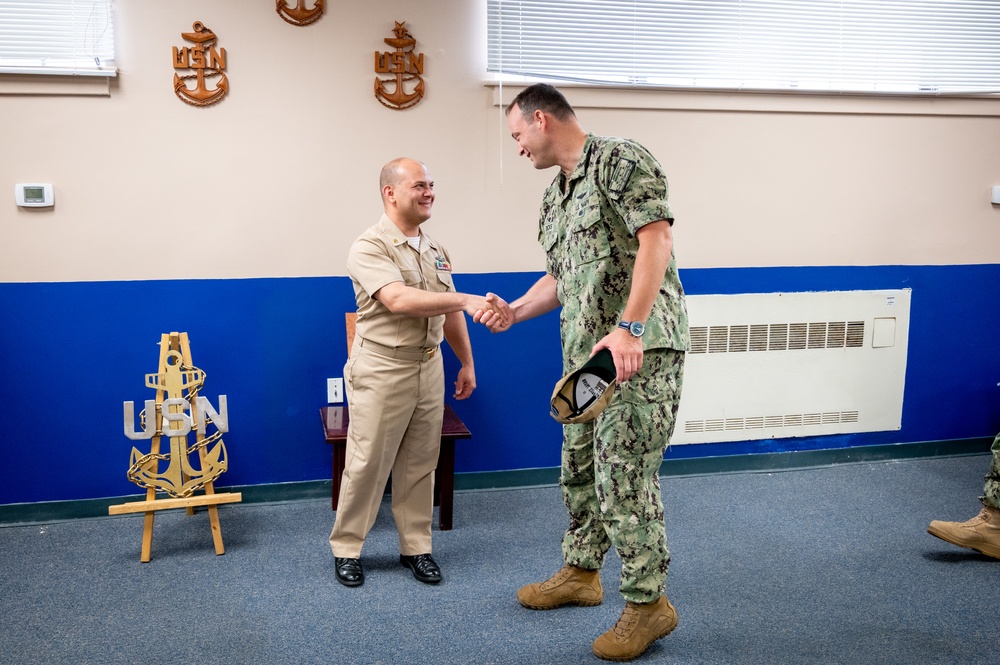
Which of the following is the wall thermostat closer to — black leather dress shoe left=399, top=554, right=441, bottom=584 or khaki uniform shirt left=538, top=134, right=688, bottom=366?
black leather dress shoe left=399, top=554, right=441, bottom=584

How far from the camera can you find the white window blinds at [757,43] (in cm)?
367

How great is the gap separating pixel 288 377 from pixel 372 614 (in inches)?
50.2

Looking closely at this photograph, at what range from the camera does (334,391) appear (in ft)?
12.0

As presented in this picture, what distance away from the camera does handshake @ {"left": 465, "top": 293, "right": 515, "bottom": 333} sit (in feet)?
8.47

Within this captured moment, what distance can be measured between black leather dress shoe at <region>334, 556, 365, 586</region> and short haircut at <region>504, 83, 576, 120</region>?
1.64 meters

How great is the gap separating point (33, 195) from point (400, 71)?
1544mm

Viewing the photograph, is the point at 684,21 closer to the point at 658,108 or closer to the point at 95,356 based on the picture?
the point at 658,108

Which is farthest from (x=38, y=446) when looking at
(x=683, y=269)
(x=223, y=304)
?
(x=683, y=269)

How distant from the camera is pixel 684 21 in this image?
3824 mm

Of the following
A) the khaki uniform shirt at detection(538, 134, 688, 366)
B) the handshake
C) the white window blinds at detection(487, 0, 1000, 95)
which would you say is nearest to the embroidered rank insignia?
the khaki uniform shirt at detection(538, 134, 688, 366)

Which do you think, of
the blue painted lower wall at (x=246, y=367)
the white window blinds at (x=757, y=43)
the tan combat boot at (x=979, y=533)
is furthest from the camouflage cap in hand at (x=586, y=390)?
the white window blinds at (x=757, y=43)

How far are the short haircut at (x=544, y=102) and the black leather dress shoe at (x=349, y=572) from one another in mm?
1644

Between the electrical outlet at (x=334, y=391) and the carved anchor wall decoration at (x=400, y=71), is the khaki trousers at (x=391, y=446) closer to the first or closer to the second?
the electrical outlet at (x=334, y=391)

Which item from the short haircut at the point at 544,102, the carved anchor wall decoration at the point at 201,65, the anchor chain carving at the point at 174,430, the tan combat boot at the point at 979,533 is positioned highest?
the carved anchor wall decoration at the point at 201,65
